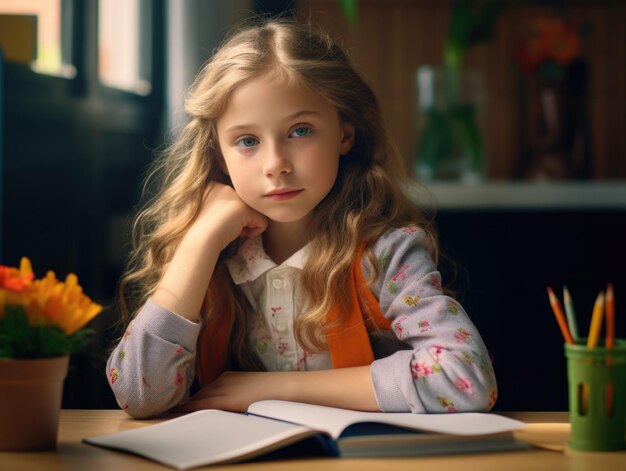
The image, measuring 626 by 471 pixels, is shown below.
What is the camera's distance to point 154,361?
125cm

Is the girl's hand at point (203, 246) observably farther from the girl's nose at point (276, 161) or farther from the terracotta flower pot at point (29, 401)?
the terracotta flower pot at point (29, 401)

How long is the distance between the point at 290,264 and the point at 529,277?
4.76 feet

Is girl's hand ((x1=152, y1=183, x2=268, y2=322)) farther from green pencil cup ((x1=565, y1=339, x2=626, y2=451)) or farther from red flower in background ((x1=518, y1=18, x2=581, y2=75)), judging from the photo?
red flower in background ((x1=518, y1=18, x2=581, y2=75))

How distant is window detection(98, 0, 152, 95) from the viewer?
3.22 metres

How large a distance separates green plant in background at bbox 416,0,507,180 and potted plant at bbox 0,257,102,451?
99.9 inches

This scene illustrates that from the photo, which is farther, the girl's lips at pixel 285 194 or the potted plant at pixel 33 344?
the girl's lips at pixel 285 194

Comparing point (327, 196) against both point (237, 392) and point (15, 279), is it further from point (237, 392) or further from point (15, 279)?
point (15, 279)

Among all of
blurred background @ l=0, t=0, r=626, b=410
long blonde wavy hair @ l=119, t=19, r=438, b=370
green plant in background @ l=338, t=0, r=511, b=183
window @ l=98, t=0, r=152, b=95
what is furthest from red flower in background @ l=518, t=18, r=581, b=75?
long blonde wavy hair @ l=119, t=19, r=438, b=370

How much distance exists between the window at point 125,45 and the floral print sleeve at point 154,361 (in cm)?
190

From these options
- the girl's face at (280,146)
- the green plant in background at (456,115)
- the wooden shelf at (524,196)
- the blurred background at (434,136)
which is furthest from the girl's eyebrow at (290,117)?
the green plant in background at (456,115)

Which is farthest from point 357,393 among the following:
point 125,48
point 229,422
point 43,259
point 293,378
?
point 125,48

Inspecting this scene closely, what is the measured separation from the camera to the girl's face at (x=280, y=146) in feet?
4.18

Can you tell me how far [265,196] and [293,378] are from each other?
232 mm

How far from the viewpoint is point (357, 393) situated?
1.20 m
